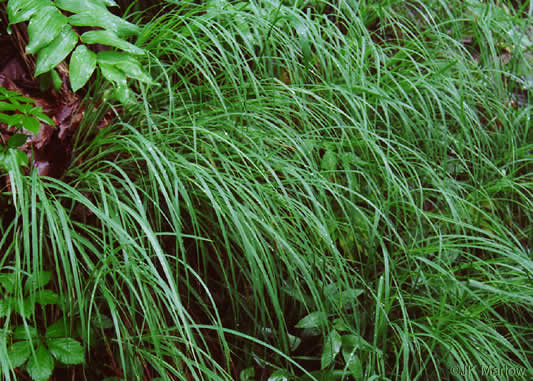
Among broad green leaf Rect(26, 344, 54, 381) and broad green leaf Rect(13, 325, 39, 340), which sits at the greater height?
broad green leaf Rect(13, 325, 39, 340)

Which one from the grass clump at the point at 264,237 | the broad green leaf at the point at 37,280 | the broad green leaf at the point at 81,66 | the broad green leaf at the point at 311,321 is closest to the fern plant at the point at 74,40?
the broad green leaf at the point at 81,66

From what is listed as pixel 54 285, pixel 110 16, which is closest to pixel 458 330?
pixel 54 285

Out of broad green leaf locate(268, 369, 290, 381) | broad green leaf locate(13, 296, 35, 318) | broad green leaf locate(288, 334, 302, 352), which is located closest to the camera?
broad green leaf locate(13, 296, 35, 318)

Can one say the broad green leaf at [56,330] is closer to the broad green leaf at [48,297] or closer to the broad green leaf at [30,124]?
the broad green leaf at [48,297]

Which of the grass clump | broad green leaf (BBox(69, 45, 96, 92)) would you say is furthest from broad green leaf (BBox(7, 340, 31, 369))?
broad green leaf (BBox(69, 45, 96, 92))

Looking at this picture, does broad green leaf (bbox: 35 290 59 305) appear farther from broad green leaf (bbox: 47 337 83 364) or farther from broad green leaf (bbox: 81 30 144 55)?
broad green leaf (bbox: 81 30 144 55)

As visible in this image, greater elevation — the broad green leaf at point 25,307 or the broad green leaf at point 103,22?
the broad green leaf at point 103,22

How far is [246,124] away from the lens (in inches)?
63.3

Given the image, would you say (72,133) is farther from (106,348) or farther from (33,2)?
(106,348)

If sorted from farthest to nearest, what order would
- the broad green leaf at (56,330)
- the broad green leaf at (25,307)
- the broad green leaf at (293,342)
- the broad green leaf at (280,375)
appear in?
1. the broad green leaf at (293,342)
2. the broad green leaf at (280,375)
3. the broad green leaf at (56,330)
4. the broad green leaf at (25,307)

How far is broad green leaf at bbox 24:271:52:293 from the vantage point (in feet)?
3.51

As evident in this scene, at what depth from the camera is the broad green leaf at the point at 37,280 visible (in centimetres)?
107

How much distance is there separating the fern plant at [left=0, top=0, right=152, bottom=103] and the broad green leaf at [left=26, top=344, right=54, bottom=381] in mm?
577

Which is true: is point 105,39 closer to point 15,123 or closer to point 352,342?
point 15,123
